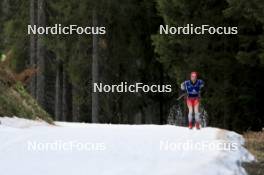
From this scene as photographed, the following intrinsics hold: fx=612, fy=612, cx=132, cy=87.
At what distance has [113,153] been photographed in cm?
1008

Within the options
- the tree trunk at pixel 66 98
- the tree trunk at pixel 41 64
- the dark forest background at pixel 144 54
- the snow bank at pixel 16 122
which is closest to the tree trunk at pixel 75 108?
the dark forest background at pixel 144 54

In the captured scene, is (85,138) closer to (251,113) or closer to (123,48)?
(251,113)

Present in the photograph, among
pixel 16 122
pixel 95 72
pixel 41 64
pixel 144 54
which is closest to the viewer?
pixel 16 122

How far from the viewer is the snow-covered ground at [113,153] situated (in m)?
8.53

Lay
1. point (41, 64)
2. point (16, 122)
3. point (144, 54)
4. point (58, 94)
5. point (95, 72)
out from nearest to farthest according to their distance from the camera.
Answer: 1. point (16, 122)
2. point (95, 72)
3. point (41, 64)
4. point (144, 54)
5. point (58, 94)

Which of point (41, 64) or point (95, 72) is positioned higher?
point (41, 64)

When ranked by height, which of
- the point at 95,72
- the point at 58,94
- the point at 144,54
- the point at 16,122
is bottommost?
the point at 16,122

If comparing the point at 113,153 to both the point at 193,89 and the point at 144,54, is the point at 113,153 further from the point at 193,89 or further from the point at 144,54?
the point at 144,54

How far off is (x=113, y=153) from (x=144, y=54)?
25869 millimetres

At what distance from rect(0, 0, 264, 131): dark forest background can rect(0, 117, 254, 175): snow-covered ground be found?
9533 mm

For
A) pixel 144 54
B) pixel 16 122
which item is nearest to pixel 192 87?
pixel 16 122

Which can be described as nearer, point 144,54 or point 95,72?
point 95,72

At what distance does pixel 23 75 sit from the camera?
17797 millimetres

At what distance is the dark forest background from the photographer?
25875 millimetres
